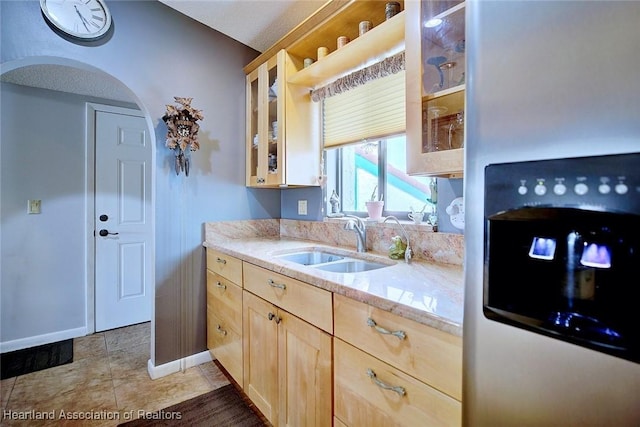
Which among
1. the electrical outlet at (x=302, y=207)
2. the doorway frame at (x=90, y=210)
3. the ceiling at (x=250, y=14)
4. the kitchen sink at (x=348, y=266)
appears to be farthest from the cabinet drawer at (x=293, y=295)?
the doorway frame at (x=90, y=210)

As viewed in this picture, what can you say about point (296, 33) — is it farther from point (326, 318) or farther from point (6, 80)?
point (6, 80)

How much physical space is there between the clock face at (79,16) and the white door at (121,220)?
1.21 m

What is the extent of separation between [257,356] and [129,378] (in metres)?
1.13

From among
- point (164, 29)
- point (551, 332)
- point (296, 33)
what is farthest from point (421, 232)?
point (164, 29)

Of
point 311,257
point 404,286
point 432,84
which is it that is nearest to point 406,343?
point 404,286

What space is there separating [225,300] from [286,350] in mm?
739

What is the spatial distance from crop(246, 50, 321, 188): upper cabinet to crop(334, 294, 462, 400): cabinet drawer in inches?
46.5

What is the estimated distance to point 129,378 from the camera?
2.03 meters

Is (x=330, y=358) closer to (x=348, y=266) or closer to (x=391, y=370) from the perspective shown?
(x=391, y=370)

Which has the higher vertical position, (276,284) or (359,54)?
(359,54)

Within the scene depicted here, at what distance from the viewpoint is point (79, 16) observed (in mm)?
1727

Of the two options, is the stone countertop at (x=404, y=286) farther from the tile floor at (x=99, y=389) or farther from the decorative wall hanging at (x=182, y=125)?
the tile floor at (x=99, y=389)

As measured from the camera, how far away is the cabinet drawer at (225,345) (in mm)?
1769

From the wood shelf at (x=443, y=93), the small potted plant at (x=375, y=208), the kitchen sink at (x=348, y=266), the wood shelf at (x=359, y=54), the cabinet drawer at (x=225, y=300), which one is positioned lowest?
the cabinet drawer at (x=225, y=300)
